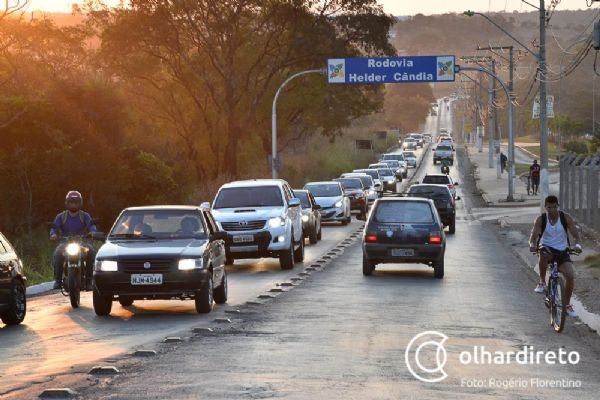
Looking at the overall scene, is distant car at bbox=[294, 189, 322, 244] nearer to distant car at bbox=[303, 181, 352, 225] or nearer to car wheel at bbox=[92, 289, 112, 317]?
distant car at bbox=[303, 181, 352, 225]

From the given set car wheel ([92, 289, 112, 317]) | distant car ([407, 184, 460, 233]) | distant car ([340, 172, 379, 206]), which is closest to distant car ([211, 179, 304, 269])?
car wheel ([92, 289, 112, 317])

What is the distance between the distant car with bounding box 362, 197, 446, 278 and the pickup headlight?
30.0 feet

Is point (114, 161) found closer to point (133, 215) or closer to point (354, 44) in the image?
point (354, 44)

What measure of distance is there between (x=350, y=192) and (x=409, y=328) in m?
39.4

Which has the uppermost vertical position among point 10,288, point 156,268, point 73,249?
point 73,249

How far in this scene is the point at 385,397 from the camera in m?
11.2

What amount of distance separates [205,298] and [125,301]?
1.73 metres

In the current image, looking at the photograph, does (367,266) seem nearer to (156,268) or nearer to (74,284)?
(74,284)

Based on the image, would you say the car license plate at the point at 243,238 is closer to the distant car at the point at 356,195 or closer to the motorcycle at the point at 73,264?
the motorcycle at the point at 73,264

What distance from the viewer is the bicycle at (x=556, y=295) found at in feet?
57.1

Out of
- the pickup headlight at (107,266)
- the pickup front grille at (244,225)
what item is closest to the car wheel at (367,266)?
the pickup front grille at (244,225)

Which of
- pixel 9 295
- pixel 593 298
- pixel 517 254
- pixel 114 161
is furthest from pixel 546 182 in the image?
pixel 9 295

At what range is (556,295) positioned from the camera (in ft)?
57.9

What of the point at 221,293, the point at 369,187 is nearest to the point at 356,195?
the point at 369,187
